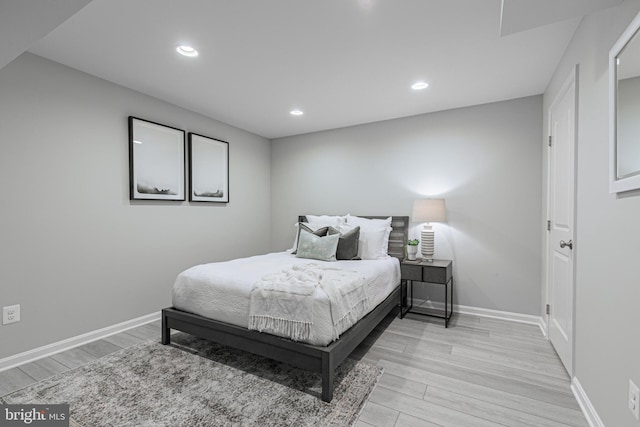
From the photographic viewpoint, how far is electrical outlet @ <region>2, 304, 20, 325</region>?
2.34 meters

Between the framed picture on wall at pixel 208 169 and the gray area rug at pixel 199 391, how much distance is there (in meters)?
1.98

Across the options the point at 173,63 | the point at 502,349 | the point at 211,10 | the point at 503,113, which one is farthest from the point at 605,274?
the point at 173,63

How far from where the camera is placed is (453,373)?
2.31 meters

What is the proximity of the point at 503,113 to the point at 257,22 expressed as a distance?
2.90 m

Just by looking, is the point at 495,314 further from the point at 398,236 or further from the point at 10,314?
the point at 10,314

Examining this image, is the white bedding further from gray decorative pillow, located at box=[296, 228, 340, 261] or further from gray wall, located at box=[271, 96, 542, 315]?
gray wall, located at box=[271, 96, 542, 315]

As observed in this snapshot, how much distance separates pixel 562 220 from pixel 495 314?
1.51m

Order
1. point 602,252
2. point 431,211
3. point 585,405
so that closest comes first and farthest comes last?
point 602,252 → point 585,405 → point 431,211

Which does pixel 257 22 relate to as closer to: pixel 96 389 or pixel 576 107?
pixel 576 107

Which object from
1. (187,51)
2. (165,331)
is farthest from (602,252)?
(165,331)

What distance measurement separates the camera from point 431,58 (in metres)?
2.52

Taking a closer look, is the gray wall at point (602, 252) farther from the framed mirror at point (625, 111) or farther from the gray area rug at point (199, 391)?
the gray area rug at point (199, 391)

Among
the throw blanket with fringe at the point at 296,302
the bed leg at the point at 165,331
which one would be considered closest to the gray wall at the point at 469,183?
the throw blanket with fringe at the point at 296,302

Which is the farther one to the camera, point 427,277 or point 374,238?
point 374,238
